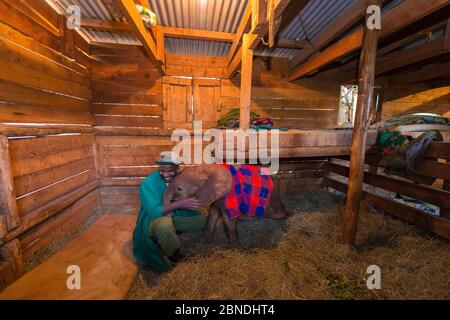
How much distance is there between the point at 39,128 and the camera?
3389 millimetres

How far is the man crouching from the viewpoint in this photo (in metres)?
2.92

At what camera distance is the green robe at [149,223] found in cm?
293

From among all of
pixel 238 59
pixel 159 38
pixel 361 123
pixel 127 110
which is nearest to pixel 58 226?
pixel 127 110

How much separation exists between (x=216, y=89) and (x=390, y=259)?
17.4 feet

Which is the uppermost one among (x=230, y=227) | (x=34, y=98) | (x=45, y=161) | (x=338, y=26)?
(x=338, y=26)

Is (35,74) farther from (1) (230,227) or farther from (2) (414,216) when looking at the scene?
(2) (414,216)

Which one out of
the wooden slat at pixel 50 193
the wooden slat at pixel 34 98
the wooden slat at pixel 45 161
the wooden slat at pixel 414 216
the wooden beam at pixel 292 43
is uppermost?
the wooden beam at pixel 292 43

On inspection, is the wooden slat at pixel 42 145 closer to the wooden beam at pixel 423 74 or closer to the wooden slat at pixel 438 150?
the wooden slat at pixel 438 150

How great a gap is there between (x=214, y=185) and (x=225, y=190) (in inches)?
8.0

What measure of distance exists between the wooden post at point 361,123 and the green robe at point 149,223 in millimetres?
2926

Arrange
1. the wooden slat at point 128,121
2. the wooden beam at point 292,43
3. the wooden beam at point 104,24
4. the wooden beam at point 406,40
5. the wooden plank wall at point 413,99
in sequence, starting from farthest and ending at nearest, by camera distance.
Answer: the wooden plank wall at point 413,99
the wooden slat at point 128,121
the wooden beam at point 292,43
the wooden beam at point 104,24
the wooden beam at point 406,40

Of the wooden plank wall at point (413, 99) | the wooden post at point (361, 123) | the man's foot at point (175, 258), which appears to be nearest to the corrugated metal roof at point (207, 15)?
the wooden post at point (361, 123)
